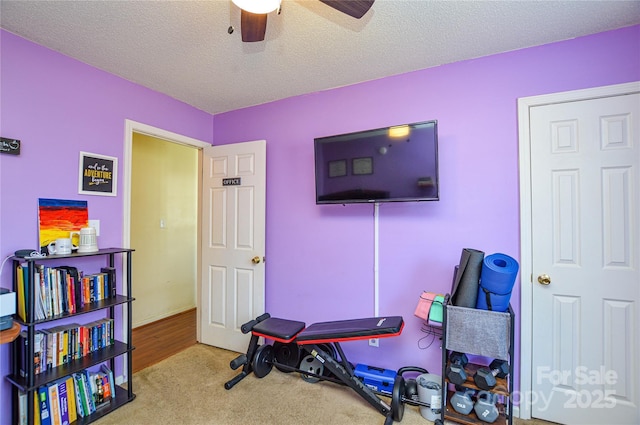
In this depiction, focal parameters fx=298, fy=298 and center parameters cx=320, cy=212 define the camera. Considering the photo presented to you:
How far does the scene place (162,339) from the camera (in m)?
3.37

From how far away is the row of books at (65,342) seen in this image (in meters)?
1.88

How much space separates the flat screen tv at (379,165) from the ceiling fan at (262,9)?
100 centimetres

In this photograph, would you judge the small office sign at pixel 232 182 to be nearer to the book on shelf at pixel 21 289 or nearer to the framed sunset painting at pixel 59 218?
the framed sunset painting at pixel 59 218

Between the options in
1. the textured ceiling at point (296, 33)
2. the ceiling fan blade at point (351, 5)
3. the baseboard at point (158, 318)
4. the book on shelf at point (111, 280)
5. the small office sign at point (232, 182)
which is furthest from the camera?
the baseboard at point (158, 318)

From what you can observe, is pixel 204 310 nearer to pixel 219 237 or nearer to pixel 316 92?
pixel 219 237

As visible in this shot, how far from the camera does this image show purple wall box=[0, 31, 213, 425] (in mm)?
1896

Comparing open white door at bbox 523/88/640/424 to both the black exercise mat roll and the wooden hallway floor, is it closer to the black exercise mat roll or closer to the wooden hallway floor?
the black exercise mat roll

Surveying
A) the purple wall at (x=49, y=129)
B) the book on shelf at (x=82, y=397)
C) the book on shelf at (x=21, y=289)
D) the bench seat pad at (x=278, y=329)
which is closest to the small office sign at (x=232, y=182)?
the purple wall at (x=49, y=129)

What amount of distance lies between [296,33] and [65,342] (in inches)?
102

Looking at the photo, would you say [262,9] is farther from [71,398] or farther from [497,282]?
[71,398]

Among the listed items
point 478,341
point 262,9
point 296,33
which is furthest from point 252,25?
point 478,341

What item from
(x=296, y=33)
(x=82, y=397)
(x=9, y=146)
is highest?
(x=296, y=33)

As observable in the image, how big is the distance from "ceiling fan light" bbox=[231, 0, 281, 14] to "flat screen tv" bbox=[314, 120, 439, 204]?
1192mm

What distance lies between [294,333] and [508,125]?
7.34ft
